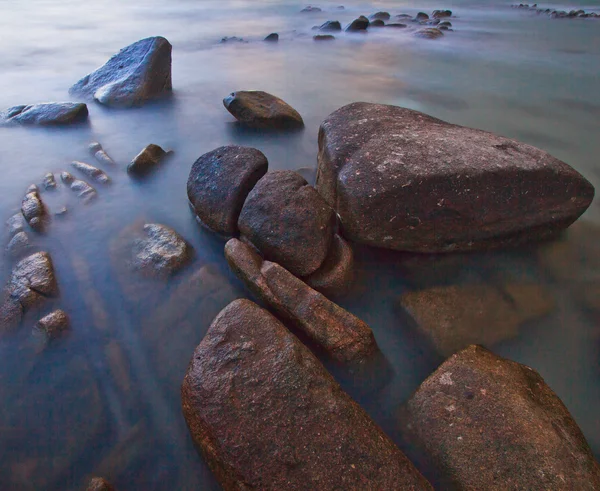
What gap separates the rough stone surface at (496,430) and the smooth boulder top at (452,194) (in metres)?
0.76

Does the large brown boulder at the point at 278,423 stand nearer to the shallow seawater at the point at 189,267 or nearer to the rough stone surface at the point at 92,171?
the shallow seawater at the point at 189,267

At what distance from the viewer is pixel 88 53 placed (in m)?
7.20

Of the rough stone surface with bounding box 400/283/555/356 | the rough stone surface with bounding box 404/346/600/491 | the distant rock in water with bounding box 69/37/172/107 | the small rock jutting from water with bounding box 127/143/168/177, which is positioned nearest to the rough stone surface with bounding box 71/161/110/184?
the small rock jutting from water with bounding box 127/143/168/177

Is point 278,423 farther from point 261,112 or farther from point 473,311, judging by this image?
point 261,112

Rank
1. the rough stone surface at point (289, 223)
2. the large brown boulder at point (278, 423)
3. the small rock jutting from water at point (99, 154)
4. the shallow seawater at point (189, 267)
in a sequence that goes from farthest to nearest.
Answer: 1. the small rock jutting from water at point (99, 154)
2. the rough stone surface at point (289, 223)
3. the shallow seawater at point (189, 267)
4. the large brown boulder at point (278, 423)

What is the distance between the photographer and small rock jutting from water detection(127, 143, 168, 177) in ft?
10.9

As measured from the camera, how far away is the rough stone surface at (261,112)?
3926mm

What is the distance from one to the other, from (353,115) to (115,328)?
2.06 metres

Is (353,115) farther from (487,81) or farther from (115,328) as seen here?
(487,81)

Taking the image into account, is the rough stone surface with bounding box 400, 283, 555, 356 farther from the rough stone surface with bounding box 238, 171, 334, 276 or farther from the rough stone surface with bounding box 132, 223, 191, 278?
the rough stone surface with bounding box 132, 223, 191, 278

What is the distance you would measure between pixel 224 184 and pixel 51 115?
291cm

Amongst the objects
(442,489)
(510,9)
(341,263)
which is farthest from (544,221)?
(510,9)

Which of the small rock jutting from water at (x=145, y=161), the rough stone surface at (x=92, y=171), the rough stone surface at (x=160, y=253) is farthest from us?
the small rock jutting from water at (x=145, y=161)

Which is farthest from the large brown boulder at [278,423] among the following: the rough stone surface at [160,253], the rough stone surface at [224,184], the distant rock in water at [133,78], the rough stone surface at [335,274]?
the distant rock in water at [133,78]
